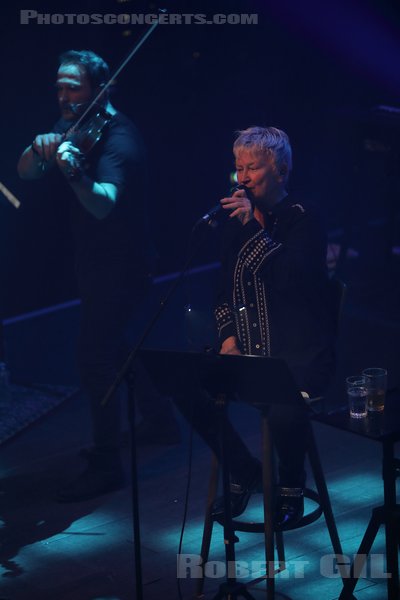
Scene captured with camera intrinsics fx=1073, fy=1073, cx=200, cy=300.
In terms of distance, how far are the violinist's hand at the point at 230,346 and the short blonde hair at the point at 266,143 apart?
639mm

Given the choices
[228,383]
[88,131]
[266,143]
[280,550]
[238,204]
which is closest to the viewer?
[228,383]

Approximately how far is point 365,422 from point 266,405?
37 cm

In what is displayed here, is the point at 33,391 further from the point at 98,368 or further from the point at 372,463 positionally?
the point at 372,463

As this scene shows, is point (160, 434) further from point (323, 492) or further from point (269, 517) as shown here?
point (269, 517)

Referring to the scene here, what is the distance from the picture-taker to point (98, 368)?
15.4 ft

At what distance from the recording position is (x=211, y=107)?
6758mm

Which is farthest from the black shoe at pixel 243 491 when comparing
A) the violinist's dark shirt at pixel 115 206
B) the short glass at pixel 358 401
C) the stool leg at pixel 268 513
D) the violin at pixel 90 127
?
the violin at pixel 90 127

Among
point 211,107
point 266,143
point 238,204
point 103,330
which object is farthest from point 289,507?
point 211,107

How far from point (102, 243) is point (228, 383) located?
5.40ft

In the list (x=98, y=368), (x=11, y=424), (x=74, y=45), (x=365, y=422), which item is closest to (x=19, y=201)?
(x=74, y=45)

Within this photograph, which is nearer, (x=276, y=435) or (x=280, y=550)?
(x=276, y=435)

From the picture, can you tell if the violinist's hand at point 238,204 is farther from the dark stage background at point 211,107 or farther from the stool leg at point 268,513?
the dark stage background at point 211,107

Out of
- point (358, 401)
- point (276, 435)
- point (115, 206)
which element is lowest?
point (276, 435)

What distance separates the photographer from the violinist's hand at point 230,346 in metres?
3.86
